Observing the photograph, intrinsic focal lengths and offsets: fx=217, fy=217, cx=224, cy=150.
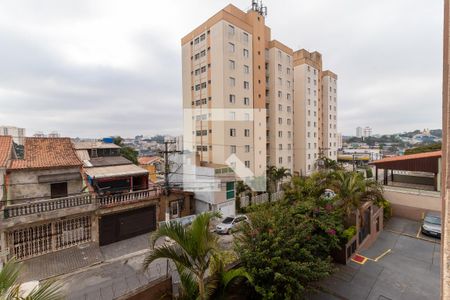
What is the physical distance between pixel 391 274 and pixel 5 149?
23213 millimetres

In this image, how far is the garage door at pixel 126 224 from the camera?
14666 millimetres

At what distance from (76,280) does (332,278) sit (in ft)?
40.3

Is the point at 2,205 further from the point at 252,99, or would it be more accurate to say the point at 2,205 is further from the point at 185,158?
the point at 252,99

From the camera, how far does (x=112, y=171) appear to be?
17.9m

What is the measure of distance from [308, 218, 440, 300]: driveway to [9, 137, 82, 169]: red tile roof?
643 inches

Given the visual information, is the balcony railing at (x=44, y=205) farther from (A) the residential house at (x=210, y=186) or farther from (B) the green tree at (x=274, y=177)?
(B) the green tree at (x=274, y=177)

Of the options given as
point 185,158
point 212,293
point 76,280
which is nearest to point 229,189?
point 185,158

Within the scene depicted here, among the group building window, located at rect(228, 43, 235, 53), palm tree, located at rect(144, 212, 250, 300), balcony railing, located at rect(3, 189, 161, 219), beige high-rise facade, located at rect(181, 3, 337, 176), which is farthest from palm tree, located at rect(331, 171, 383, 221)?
building window, located at rect(228, 43, 235, 53)

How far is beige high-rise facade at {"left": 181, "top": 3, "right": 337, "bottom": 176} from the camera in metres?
25.1

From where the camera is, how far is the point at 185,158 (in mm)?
24281

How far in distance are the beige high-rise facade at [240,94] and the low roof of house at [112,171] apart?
9.84 meters

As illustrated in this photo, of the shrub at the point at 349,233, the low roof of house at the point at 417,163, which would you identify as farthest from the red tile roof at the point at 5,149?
the low roof of house at the point at 417,163

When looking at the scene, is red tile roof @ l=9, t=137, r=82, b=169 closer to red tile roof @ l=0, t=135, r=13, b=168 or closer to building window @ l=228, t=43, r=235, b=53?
red tile roof @ l=0, t=135, r=13, b=168

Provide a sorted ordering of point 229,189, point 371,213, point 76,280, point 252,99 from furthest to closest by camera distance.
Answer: point 252,99
point 229,189
point 371,213
point 76,280
